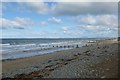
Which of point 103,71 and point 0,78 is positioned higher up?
point 103,71

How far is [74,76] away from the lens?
11219mm

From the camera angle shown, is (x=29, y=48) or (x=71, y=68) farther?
(x=29, y=48)

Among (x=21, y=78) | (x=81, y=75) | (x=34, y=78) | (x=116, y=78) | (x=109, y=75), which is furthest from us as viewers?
(x=21, y=78)

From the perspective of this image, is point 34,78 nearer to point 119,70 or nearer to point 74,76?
point 74,76

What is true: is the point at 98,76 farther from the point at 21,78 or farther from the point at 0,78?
the point at 0,78

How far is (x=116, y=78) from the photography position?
31.8ft

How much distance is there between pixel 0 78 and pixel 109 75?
7410 millimetres

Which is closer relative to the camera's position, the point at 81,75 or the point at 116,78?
the point at 116,78

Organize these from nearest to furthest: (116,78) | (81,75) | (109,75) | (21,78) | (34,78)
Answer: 1. (116,78)
2. (109,75)
3. (81,75)
4. (34,78)
5. (21,78)

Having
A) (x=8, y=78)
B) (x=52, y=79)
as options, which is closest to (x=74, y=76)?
(x=52, y=79)

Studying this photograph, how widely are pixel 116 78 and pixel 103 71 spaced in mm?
1670

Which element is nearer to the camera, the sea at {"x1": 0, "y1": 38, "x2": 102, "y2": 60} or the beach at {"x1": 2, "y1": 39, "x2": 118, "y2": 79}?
the beach at {"x1": 2, "y1": 39, "x2": 118, "y2": 79}

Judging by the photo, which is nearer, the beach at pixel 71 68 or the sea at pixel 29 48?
the beach at pixel 71 68

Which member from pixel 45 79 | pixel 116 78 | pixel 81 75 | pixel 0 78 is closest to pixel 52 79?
pixel 45 79
